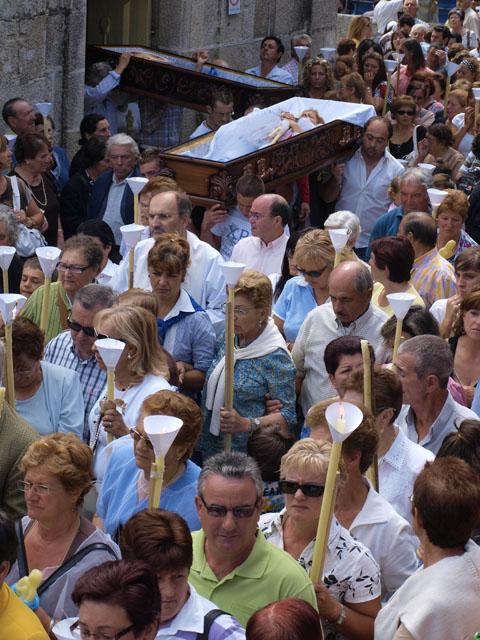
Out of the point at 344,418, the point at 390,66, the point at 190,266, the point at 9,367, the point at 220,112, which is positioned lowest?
the point at 390,66

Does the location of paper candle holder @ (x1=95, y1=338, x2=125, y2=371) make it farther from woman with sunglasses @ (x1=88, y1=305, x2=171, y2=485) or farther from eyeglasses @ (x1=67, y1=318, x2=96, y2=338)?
eyeglasses @ (x1=67, y1=318, x2=96, y2=338)

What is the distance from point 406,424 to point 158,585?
2.03 m

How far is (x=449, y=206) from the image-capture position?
775cm

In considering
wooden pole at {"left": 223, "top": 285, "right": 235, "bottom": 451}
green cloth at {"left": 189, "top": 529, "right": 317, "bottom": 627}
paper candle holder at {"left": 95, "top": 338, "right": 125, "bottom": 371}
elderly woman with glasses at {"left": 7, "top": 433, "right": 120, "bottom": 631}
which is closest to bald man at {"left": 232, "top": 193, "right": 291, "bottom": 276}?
wooden pole at {"left": 223, "top": 285, "right": 235, "bottom": 451}

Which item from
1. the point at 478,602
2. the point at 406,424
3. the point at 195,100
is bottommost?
the point at 195,100

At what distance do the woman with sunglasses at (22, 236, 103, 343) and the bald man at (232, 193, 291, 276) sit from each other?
1422mm

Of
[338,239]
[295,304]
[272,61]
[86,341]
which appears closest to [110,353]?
[86,341]

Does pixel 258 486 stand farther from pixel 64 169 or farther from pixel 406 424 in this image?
pixel 64 169

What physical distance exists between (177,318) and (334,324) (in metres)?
0.78

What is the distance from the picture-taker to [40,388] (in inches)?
213

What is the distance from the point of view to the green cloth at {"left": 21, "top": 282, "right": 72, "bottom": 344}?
6.40 metres

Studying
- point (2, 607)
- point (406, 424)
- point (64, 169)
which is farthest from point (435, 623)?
point (64, 169)

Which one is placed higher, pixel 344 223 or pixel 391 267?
pixel 391 267

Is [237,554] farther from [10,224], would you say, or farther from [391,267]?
[10,224]
